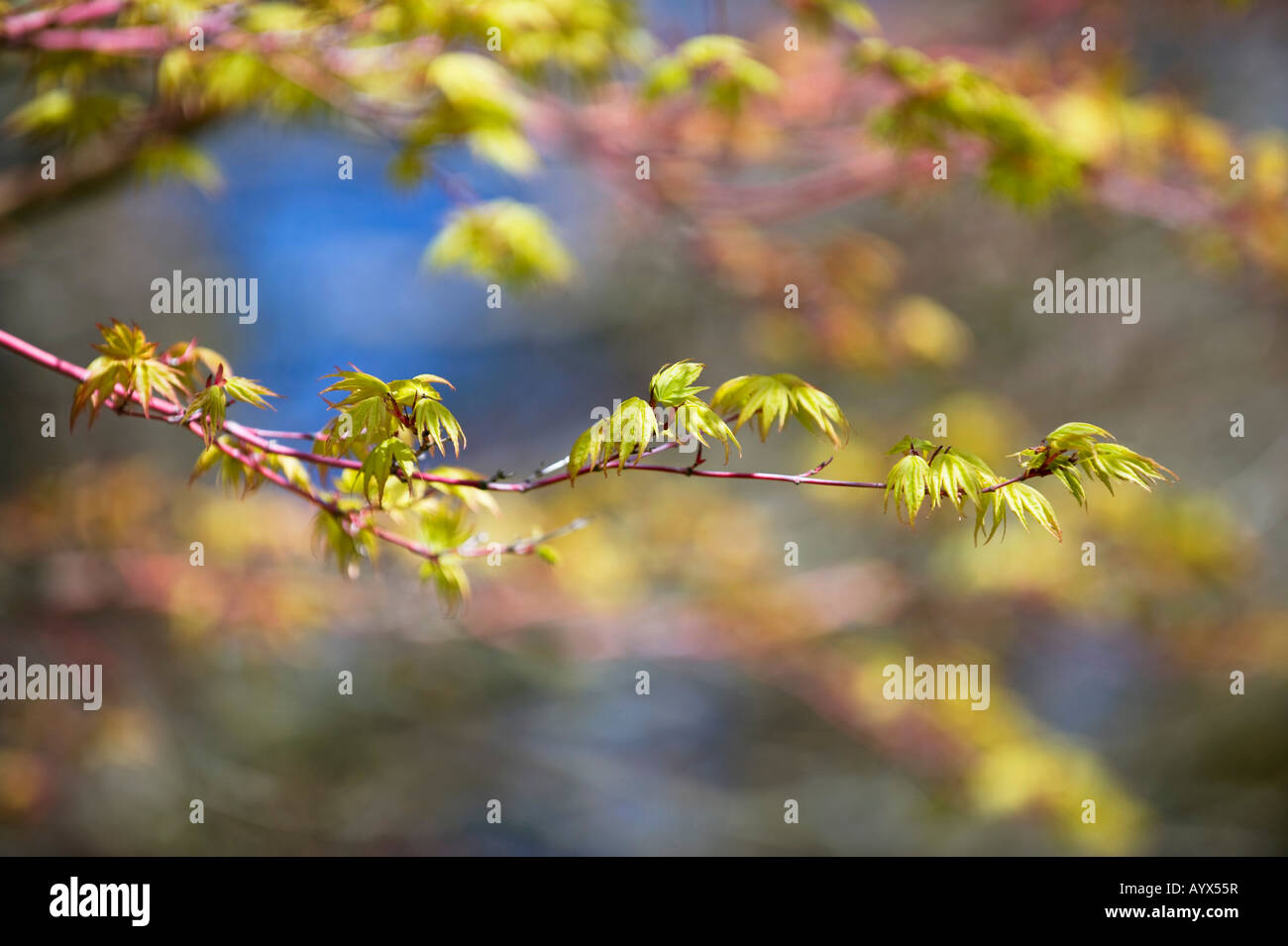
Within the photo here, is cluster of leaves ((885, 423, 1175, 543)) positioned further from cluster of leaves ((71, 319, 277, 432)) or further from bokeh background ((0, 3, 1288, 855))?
bokeh background ((0, 3, 1288, 855))

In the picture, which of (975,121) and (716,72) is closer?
(975,121)

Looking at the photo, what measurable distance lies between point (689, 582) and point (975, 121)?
2.32 meters

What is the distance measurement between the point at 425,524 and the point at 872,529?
4538 mm

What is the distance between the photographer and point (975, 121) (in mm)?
1646

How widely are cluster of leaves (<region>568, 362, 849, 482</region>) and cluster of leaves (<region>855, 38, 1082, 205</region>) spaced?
0.88 metres

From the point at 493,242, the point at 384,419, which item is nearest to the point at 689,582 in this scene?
the point at 493,242

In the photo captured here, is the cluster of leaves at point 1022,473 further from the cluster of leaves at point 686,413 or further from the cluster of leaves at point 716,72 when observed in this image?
the cluster of leaves at point 716,72

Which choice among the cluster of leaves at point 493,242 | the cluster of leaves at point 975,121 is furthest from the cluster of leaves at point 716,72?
the cluster of leaves at point 493,242

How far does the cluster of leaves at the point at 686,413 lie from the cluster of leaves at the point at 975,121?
88 cm

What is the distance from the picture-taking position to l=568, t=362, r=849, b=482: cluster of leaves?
3.51ft

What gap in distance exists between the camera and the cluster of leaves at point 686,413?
1.07 metres

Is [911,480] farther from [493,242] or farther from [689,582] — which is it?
[689,582]

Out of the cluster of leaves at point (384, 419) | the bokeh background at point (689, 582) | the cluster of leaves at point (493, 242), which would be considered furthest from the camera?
the bokeh background at point (689, 582)
